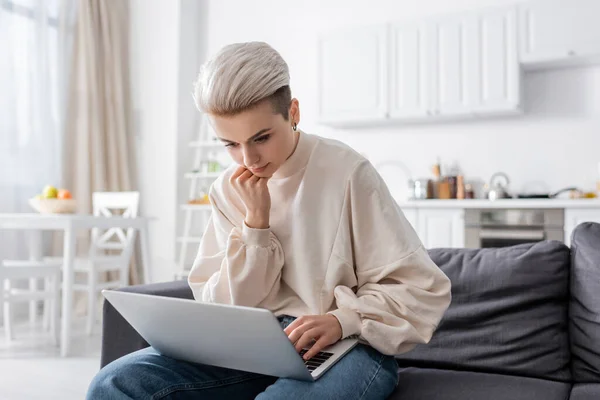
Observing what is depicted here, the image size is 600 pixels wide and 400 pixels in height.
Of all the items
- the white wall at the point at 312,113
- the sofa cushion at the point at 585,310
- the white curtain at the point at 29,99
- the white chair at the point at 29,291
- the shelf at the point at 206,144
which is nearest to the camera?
the sofa cushion at the point at 585,310

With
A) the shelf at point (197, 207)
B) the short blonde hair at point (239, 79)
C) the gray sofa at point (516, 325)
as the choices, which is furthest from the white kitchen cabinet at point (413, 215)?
the short blonde hair at point (239, 79)

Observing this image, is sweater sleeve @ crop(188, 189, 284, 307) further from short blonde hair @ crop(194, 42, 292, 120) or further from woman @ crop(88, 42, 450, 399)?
short blonde hair @ crop(194, 42, 292, 120)

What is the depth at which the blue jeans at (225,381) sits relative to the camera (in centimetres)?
105

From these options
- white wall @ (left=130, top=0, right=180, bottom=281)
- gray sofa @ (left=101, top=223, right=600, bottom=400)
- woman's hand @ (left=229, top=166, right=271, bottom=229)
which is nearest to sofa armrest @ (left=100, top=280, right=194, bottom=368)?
gray sofa @ (left=101, top=223, right=600, bottom=400)

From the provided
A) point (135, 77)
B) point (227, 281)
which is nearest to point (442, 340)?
point (227, 281)

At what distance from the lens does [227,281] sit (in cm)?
131

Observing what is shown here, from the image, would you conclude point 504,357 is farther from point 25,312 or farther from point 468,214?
point 25,312

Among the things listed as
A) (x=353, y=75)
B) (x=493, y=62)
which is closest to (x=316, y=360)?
(x=493, y=62)

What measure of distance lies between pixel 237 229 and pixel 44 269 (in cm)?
261

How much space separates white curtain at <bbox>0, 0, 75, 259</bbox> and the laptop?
3.75 meters

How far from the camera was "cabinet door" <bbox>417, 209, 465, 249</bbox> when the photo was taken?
417 cm

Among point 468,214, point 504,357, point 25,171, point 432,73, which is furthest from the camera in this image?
point 25,171

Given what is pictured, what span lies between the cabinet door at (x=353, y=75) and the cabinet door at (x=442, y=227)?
2.85 ft

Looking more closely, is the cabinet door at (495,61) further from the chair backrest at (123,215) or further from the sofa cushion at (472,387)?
the sofa cushion at (472,387)
